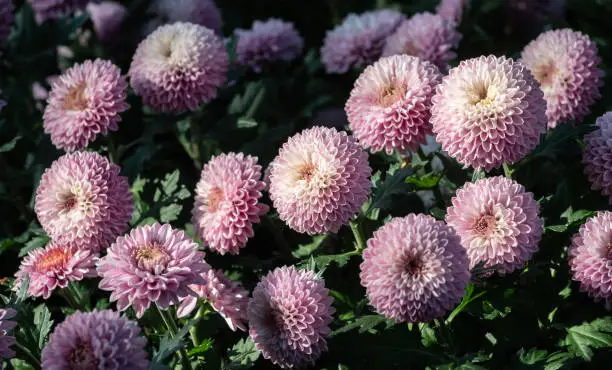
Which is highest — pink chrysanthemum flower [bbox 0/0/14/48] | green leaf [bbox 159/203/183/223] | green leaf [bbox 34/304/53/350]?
pink chrysanthemum flower [bbox 0/0/14/48]

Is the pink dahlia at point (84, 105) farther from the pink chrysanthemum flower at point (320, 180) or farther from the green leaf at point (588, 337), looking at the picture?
the green leaf at point (588, 337)

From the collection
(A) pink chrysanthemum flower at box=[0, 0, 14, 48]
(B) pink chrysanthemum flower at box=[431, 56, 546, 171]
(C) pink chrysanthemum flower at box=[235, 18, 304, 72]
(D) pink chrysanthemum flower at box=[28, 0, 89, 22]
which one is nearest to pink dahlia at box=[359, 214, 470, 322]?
(B) pink chrysanthemum flower at box=[431, 56, 546, 171]

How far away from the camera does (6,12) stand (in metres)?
3.05

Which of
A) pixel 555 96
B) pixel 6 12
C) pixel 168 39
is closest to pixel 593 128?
pixel 555 96

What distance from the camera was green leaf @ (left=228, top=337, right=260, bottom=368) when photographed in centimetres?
207

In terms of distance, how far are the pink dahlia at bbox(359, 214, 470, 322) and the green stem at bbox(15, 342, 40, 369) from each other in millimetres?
928

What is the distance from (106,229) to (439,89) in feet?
3.40

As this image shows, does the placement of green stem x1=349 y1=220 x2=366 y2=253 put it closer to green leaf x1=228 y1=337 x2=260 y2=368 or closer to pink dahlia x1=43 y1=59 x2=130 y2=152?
green leaf x1=228 y1=337 x2=260 y2=368

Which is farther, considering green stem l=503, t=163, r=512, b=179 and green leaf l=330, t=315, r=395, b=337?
green stem l=503, t=163, r=512, b=179

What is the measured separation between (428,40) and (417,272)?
1294 mm

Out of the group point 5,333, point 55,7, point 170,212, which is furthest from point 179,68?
point 55,7

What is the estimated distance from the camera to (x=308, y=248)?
2438 millimetres

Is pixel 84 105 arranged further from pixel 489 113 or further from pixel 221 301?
pixel 489 113

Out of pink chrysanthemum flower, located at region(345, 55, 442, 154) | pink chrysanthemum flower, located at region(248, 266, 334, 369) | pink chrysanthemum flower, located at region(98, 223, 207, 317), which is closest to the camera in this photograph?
pink chrysanthemum flower, located at region(98, 223, 207, 317)
